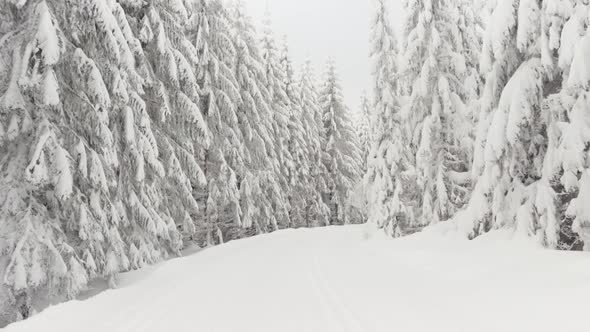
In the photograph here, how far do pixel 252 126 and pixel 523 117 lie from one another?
62.2ft

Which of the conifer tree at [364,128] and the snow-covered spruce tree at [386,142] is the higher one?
the conifer tree at [364,128]

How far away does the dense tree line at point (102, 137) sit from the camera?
10594 millimetres

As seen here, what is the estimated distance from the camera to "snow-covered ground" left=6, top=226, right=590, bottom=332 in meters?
6.90

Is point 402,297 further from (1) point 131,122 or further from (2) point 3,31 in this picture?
(2) point 3,31

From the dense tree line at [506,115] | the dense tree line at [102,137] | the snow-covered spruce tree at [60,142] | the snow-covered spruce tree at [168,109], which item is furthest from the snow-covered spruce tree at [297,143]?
the snow-covered spruce tree at [60,142]

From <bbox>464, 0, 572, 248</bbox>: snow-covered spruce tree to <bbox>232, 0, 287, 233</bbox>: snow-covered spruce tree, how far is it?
15.5m

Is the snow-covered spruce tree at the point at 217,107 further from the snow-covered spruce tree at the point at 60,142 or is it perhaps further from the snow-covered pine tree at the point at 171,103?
the snow-covered spruce tree at the point at 60,142

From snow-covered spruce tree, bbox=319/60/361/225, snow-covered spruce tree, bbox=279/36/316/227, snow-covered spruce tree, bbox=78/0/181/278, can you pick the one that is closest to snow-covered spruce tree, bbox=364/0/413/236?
snow-covered spruce tree, bbox=78/0/181/278

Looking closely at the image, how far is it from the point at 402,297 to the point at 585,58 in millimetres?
5517

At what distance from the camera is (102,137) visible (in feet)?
40.3

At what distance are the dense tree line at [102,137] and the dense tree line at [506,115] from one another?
886 centimetres

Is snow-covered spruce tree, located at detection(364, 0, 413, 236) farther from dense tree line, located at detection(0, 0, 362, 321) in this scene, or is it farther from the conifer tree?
the conifer tree

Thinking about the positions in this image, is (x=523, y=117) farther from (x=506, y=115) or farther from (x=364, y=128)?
(x=364, y=128)

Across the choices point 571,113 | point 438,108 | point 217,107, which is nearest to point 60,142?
point 571,113
